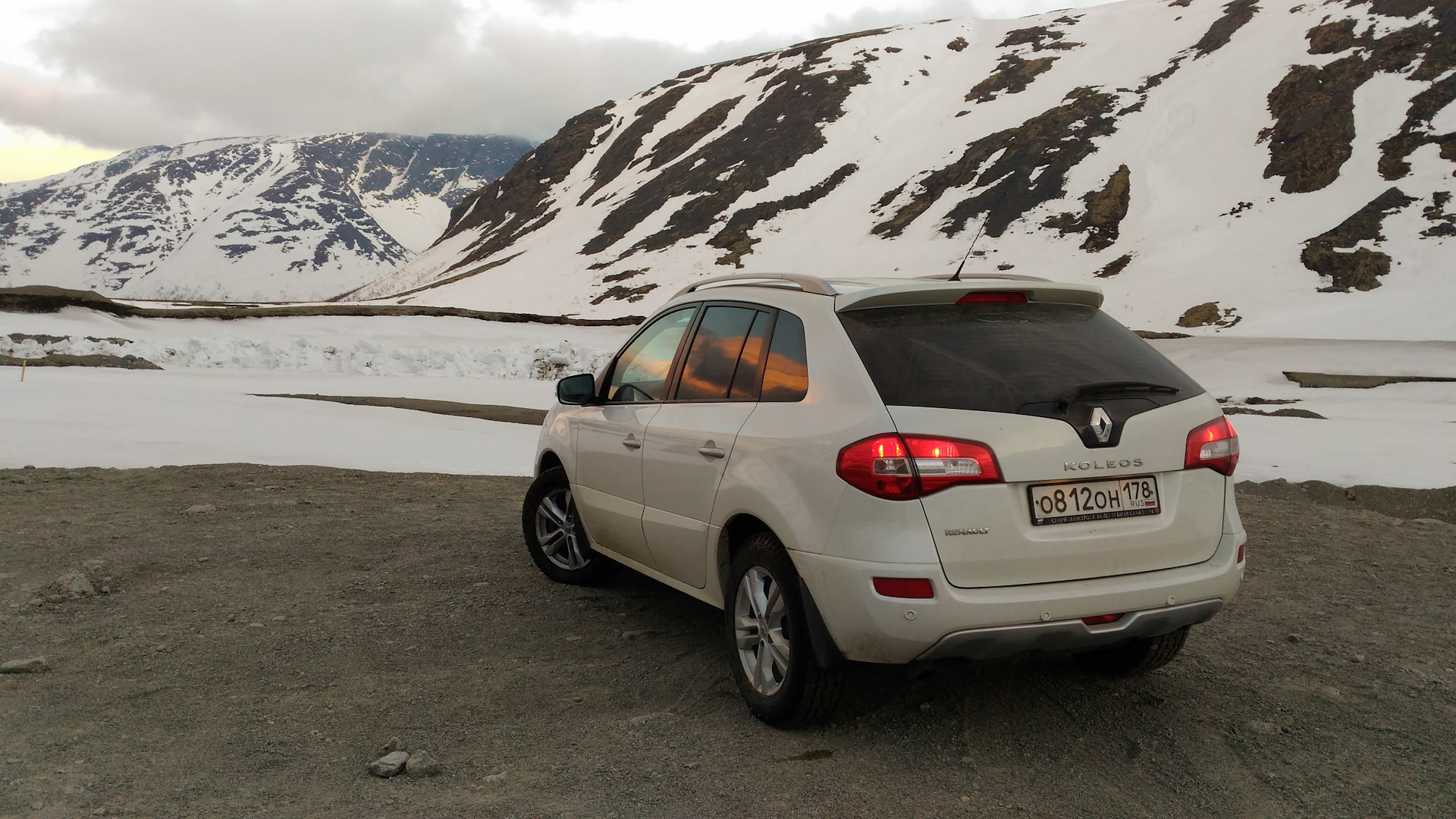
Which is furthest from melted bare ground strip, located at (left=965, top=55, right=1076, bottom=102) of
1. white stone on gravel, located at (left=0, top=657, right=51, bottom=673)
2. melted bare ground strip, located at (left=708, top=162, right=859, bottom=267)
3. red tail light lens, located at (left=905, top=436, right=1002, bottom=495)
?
white stone on gravel, located at (left=0, top=657, right=51, bottom=673)

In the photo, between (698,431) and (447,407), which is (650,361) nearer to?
(698,431)

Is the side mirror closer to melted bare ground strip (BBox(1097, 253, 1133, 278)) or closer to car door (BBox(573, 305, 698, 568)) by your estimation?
car door (BBox(573, 305, 698, 568))

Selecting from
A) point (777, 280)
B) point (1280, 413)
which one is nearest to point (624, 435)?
point (777, 280)

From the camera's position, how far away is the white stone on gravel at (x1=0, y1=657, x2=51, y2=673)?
432 centimetres

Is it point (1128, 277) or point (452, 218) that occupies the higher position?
point (452, 218)

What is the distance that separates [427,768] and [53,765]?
4.08 feet

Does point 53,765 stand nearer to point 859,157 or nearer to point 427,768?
point 427,768

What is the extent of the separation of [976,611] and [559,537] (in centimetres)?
323

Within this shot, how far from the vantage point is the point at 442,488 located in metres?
9.31

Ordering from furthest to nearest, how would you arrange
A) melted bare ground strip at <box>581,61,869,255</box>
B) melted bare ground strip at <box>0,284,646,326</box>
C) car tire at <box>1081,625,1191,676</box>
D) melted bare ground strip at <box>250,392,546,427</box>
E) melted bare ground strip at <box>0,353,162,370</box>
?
melted bare ground strip at <box>581,61,869,255</box>
melted bare ground strip at <box>0,284,646,326</box>
melted bare ground strip at <box>0,353,162,370</box>
melted bare ground strip at <box>250,392,546,427</box>
car tire at <box>1081,625,1191,676</box>

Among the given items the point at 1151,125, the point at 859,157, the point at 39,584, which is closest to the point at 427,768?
the point at 39,584

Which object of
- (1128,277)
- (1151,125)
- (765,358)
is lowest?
(1128,277)

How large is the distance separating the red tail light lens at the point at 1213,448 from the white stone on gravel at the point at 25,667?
474 cm

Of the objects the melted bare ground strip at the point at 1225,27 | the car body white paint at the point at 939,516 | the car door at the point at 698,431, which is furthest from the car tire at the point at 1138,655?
the melted bare ground strip at the point at 1225,27
